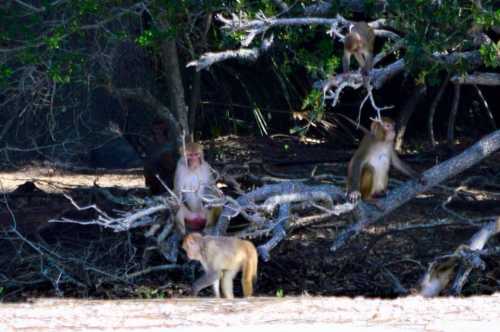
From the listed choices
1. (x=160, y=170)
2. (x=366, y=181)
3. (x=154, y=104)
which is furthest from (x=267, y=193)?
(x=154, y=104)

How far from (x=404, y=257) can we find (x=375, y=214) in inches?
54.8

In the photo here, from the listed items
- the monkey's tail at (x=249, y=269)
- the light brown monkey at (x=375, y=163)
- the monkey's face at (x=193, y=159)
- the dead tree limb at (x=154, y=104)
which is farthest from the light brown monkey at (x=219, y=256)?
the dead tree limb at (x=154, y=104)

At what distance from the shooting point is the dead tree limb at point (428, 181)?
1018cm

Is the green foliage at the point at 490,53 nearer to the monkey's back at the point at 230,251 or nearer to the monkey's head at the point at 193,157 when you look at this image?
the monkey's back at the point at 230,251

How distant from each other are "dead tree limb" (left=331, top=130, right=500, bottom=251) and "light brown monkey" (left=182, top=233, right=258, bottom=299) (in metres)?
0.97

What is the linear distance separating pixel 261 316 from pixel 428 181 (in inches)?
148

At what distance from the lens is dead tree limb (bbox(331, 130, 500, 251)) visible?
1018cm

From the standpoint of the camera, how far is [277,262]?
1142 centimetres

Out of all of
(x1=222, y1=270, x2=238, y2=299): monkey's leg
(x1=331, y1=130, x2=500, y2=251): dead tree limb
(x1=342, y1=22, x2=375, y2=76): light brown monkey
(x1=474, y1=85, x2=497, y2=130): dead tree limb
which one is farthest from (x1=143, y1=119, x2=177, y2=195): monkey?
(x1=474, y1=85, x2=497, y2=130): dead tree limb

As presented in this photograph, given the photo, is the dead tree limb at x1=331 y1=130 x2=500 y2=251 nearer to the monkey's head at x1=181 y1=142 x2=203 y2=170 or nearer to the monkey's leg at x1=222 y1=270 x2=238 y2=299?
the monkey's leg at x1=222 y1=270 x2=238 y2=299

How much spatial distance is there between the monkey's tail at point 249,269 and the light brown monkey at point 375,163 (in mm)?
1931

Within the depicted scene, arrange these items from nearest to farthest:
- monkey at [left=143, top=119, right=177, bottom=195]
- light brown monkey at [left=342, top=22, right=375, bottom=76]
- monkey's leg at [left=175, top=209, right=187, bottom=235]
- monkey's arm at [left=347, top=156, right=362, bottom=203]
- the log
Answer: the log, light brown monkey at [left=342, top=22, right=375, bottom=76], monkey's leg at [left=175, top=209, right=187, bottom=235], monkey's arm at [left=347, top=156, right=362, bottom=203], monkey at [left=143, top=119, right=177, bottom=195]

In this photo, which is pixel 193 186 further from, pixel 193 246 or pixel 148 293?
pixel 193 246

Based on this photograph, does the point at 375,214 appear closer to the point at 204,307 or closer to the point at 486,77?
the point at 486,77
